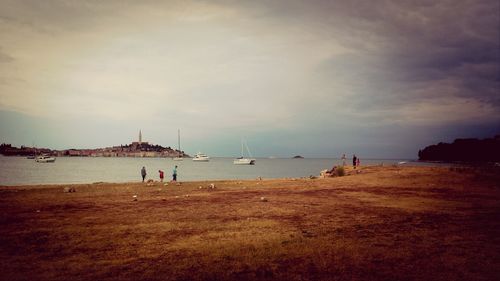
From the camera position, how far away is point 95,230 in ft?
40.8

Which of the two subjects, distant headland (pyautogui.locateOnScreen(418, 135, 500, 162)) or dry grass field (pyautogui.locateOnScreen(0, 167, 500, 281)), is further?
distant headland (pyautogui.locateOnScreen(418, 135, 500, 162))

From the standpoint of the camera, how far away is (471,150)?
549ft

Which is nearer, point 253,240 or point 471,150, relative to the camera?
point 253,240

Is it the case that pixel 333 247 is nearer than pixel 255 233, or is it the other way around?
pixel 333 247

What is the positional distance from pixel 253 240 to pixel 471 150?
635ft

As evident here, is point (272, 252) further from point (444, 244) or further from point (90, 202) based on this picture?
point (90, 202)

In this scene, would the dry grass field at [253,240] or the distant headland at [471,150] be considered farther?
the distant headland at [471,150]

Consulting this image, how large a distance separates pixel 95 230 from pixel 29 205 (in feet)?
32.0

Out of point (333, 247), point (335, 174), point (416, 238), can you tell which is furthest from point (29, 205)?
point (335, 174)

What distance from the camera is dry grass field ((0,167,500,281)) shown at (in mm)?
8016

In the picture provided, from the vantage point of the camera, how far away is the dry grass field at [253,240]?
8016mm

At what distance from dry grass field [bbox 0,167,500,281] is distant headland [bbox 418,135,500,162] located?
16841 centimetres

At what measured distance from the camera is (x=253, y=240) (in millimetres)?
11031

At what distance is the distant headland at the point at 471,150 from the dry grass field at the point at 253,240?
553 feet
